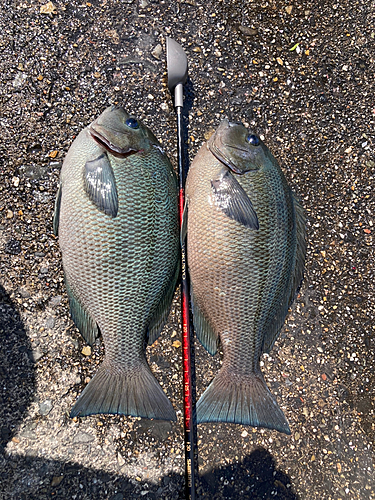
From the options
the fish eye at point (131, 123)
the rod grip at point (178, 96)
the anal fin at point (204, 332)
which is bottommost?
the anal fin at point (204, 332)

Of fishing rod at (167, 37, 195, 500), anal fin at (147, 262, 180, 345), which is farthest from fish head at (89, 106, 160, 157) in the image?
anal fin at (147, 262, 180, 345)

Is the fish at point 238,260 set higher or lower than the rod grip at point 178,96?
lower

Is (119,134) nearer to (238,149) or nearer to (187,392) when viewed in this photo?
(238,149)

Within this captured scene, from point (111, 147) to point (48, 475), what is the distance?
5.40 ft

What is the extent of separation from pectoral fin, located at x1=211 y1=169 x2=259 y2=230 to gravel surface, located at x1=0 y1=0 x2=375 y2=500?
562 mm

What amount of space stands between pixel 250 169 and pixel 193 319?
83 centimetres

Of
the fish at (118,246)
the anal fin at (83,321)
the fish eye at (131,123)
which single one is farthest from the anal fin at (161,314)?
the fish eye at (131,123)

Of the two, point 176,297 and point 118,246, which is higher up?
point 118,246

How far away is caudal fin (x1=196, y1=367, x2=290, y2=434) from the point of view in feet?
5.48

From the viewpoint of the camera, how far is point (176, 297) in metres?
1.96

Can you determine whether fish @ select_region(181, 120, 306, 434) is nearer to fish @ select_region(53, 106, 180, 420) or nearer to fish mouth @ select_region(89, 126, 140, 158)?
fish @ select_region(53, 106, 180, 420)

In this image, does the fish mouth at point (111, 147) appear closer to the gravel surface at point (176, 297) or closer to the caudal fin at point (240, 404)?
the gravel surface at point (176, 297)

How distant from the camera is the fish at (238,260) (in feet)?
Answer: 5.35

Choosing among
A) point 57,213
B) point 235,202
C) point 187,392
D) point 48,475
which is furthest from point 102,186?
point 48,475
